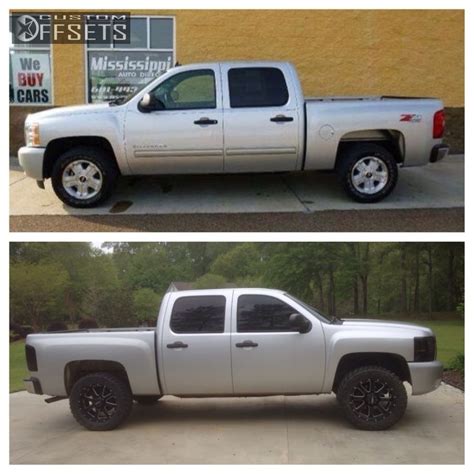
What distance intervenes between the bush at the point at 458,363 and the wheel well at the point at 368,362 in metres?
3.53

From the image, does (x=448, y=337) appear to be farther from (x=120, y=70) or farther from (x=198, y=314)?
(x=120, y=70)

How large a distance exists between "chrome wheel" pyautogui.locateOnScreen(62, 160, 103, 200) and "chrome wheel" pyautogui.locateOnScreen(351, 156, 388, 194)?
11.2 ft

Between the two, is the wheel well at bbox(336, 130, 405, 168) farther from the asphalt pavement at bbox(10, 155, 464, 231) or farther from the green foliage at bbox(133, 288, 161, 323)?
the green foliage at bbox(133, 288, 161, 323)

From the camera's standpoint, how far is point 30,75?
40.3 feet

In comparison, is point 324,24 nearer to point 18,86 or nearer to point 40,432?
point 18,86

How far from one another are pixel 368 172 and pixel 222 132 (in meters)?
2.04

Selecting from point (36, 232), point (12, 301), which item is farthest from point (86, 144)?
point (12, 301)

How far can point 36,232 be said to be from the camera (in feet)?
27.1

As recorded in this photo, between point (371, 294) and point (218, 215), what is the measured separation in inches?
166

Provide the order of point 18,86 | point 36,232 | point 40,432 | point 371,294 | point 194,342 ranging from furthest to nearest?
point 18,86
point 371,294
point 36,232
point 40,432
point 194,342

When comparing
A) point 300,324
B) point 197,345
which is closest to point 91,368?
point 197,345

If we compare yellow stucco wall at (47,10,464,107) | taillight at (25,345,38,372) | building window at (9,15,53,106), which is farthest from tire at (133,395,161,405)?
building window at (9,15,53,106)

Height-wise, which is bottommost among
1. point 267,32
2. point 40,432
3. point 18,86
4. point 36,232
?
point 40,432

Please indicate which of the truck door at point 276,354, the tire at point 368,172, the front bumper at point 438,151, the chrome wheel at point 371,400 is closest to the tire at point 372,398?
the chrome wheel at point 371,400
